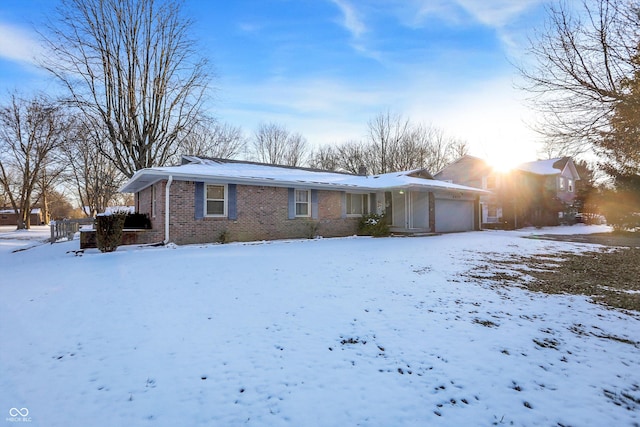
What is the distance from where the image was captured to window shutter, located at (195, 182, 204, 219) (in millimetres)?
11781

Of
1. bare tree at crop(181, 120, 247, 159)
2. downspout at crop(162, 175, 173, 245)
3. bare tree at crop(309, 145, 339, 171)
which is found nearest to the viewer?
downspout at crop(162, 175, 173, 245)

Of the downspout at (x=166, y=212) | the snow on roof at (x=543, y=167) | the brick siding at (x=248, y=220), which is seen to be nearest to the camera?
the downspout at (x=166, y=212)

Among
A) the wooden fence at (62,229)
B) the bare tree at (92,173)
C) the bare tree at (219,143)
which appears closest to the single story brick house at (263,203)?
the wooden fence at (62,229)

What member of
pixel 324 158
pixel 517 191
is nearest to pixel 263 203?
pixel 517 191

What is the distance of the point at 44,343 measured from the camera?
11.6ft

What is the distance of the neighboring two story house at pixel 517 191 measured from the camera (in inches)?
982

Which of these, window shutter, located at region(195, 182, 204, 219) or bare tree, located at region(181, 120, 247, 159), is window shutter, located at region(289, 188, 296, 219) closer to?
window shutter, located at region(195, 182, 204, 219)

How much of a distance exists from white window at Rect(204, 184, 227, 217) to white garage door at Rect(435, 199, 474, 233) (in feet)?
42.0

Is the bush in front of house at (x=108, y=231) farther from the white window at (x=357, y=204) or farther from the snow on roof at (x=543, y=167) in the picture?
the snow on roof at (x=543, y=167)

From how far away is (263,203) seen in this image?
13.3 metres

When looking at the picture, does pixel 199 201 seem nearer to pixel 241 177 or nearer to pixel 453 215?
pixel 241 177

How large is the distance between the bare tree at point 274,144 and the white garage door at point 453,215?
22.6 m

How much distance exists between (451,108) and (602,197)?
12897 mm

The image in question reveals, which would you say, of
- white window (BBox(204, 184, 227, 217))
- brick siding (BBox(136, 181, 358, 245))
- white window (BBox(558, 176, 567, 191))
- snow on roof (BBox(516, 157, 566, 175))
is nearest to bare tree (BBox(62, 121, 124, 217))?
brick siding (BBox(136, 181, 358, 245))
